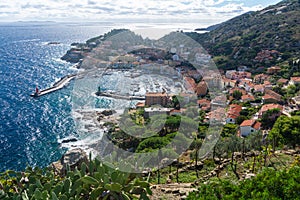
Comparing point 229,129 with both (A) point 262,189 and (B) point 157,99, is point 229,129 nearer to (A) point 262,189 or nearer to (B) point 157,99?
(B) point 157,99

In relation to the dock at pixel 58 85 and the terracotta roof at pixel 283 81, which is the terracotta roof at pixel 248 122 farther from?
the dock at pixel 58 85

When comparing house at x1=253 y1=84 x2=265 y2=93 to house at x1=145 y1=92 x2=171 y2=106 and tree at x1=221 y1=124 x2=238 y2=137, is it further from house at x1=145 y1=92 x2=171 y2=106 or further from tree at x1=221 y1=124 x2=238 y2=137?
tree at x1=221 y1=124 x2=238 y2=137

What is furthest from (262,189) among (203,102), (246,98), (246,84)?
(246,84)

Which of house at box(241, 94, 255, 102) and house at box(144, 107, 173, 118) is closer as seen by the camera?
house at box(144, 107, 173, 118)

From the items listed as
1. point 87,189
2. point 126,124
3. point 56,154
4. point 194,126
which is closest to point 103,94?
point 126,124

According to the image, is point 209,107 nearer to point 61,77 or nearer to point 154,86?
point 154,86

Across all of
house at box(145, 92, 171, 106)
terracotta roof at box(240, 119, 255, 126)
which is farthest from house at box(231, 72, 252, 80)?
terracotta roof at box(240, 119, 255, 126)

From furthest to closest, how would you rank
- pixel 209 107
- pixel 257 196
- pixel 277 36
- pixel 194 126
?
pixel 277 36
pixel 209 107
pixel 194 126
pixel 257 196

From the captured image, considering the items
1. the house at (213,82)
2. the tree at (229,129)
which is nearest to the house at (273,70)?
the house at (213,82)
